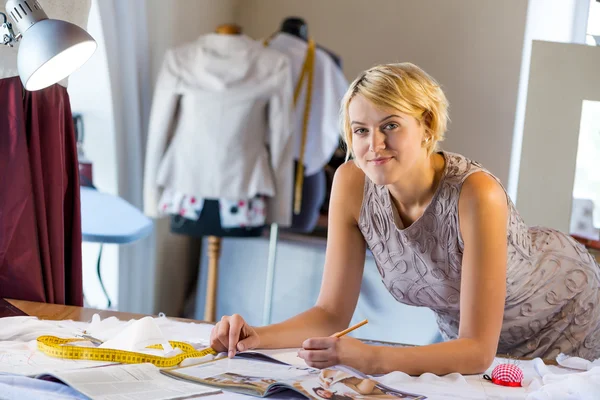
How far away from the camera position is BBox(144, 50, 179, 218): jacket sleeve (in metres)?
3.42

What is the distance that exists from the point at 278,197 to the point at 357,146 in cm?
197

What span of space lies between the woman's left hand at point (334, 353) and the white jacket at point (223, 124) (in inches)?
81.7

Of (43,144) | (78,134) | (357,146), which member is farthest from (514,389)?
(78,134)

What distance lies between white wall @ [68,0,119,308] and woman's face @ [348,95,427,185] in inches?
79.5

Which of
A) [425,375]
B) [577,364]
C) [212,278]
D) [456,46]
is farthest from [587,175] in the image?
[456,46]

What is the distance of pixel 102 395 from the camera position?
110 centimetres

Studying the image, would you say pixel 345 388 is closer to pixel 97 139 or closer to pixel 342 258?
pixel 342 258

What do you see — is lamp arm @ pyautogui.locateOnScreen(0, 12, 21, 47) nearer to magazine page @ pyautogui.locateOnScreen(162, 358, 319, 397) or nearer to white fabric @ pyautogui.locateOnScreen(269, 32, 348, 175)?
magazine page @ pyautogui.locateOnScreen(162, 358, 319, 397)

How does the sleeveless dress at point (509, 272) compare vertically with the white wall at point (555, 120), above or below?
below

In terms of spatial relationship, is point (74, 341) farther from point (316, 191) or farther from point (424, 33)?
point (424, 33)

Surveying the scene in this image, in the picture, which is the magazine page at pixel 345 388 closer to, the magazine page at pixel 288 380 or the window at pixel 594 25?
the magazine page at pixel 288 380

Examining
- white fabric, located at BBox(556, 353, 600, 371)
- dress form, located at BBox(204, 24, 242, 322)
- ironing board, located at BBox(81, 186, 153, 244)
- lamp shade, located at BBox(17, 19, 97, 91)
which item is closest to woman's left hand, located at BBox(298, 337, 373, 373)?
white fabric, located at BBox(556, 353, 600, 371)

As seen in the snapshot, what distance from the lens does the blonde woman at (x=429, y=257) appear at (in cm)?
145

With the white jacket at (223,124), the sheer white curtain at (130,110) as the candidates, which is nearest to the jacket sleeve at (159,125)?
the white jacket at (223,124)
